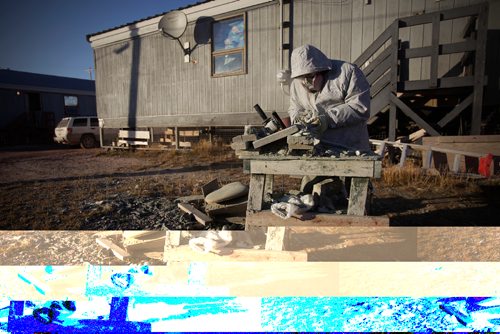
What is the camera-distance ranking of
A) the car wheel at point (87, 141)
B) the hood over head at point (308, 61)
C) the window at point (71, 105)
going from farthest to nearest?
the window at point (71, 105) < the car wheel at point (87, 141) < the hood over head at point (308, 61)

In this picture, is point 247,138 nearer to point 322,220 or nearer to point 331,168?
point 331,168

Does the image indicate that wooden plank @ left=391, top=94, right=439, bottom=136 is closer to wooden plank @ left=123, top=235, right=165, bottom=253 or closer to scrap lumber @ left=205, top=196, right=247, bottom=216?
scrap lumber @ left=205, top=196, right=247, bottom=216

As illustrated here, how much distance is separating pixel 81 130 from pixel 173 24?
540 cm

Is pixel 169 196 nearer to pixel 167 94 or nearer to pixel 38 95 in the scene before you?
pixel 167 94

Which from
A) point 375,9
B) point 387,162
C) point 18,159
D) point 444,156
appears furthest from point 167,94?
point 444,156

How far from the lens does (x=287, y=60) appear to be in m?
6.93

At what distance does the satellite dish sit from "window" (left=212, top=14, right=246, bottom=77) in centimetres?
80

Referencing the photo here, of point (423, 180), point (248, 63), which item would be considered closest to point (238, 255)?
point (423, 180)

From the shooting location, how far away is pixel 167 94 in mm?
8984

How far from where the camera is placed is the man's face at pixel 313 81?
86.1 inches

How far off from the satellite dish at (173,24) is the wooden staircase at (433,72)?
15.4 ft

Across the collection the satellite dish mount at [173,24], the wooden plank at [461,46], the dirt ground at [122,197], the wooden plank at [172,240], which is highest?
the satellite dish mount at [173,24]

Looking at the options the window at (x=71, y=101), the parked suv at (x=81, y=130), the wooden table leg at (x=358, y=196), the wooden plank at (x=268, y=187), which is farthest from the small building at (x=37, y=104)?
the wooden table leg at (x=358, y=196)

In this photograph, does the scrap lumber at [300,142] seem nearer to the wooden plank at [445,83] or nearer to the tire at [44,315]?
the tire at [44,315]
